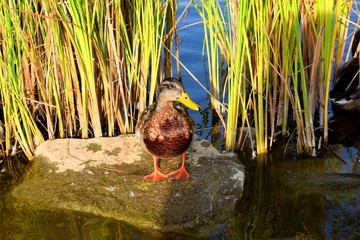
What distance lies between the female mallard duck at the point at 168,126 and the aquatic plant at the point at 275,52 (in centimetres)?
48

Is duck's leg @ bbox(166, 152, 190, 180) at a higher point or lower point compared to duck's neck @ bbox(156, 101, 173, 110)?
lower

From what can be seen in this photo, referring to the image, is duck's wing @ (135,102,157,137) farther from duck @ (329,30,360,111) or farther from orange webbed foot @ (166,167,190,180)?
duck @ (329,30,360,111)

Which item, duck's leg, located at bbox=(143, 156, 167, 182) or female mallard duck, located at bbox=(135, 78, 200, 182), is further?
duck's leg, located at bbox=(143, 156, 167, 182)

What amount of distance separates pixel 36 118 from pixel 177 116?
1523mm

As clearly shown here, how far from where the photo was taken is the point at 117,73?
4148 millimetres

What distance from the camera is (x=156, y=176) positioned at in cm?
373

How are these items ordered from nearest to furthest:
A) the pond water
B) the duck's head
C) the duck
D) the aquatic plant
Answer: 1. the pond water
2. the duck's head
3. the aquatic plant
4. the duck

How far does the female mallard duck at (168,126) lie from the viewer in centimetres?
355

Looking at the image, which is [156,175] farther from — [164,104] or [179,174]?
[164,104]

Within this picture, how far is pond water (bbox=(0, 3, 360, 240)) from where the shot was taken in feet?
10.8

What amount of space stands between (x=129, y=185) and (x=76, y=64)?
1.10 metres

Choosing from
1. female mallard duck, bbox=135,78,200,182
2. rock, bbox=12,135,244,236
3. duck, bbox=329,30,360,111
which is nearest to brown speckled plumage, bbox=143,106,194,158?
female mallard duck, bbox=135,78,200,182

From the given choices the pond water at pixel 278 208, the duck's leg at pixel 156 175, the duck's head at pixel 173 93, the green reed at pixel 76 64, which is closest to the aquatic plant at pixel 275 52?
the pond water at pixel 278 208

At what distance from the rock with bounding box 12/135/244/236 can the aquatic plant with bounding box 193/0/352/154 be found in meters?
0.51
